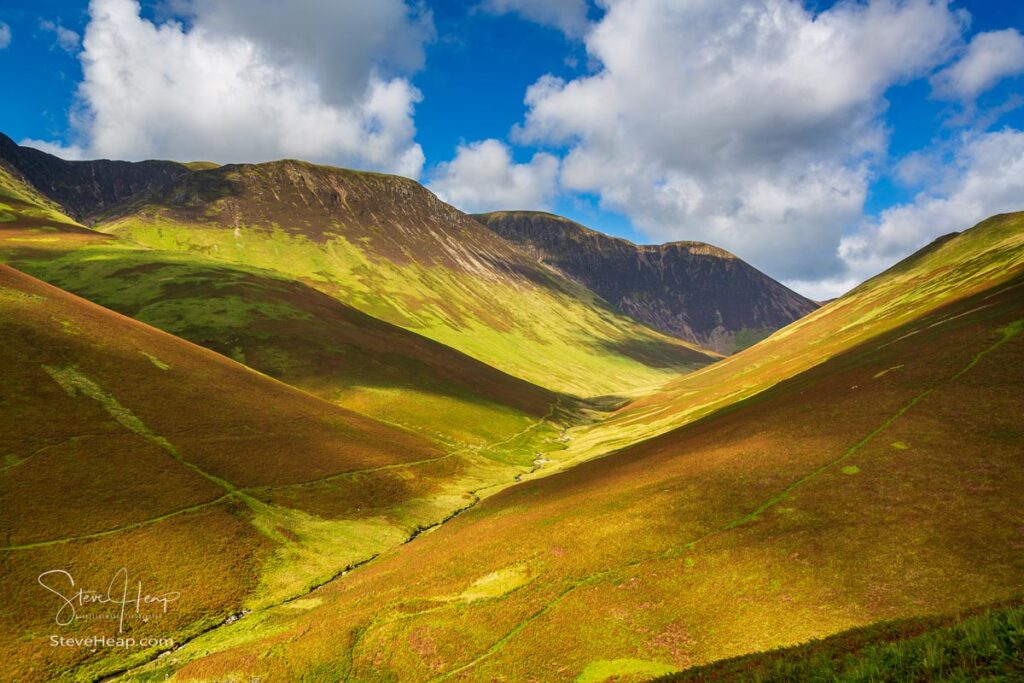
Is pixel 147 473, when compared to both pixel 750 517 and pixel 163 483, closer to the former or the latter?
pixel 163 483

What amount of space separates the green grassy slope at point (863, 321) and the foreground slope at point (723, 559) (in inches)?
1449

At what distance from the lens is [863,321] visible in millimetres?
129250

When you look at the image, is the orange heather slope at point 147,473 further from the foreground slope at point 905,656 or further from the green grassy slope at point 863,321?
the green grassy slope at point 863,321

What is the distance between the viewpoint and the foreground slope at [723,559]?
2358 cm

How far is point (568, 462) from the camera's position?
87250 mm

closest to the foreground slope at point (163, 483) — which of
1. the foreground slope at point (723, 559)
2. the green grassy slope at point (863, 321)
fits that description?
the foreground slope at point (723, 559)

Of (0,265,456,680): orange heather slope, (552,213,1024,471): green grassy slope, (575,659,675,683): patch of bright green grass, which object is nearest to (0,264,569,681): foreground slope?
(0,265,456,680): orange heather slope

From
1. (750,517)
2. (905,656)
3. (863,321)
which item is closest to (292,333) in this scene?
(750,517)

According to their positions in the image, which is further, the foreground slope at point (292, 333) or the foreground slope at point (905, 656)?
the foreground slope at point (292, 333)

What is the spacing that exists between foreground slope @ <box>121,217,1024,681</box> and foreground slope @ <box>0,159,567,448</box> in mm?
59844

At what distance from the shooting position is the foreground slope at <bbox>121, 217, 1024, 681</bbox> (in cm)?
2358

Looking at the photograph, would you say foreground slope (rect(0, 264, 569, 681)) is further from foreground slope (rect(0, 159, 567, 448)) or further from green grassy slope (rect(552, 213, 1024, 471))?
green grassy slope (rect(552, 213, 1024, 471))

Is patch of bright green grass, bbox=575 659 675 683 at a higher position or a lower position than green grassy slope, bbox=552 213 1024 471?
lower

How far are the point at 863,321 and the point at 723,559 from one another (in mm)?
131192
